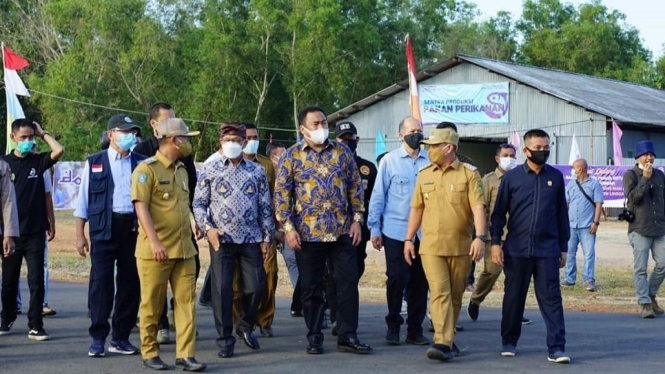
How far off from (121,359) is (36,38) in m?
57.1

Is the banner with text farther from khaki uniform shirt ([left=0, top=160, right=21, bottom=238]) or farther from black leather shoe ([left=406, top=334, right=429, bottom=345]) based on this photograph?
khaki uniform shirt ([left=0, top=160, right=21, bottom=238])

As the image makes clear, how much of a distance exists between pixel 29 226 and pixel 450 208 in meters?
4.28

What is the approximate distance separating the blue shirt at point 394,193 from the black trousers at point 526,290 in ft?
3.70

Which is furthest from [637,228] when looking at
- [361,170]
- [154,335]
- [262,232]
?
[154,335]

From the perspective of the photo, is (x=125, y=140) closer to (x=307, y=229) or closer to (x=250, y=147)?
(x=250, y=147)

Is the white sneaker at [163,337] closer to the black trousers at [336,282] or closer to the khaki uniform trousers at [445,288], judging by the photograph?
the black trousers at [336,282]

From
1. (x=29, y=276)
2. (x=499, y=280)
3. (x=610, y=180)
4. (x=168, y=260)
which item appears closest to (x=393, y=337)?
(x=168, y=260)

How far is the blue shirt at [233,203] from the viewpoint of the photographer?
8.88m

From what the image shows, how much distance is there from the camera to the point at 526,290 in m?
9.21

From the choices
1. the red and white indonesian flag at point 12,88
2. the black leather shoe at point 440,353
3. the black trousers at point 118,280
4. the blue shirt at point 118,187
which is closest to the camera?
the black leather shoe at point 440,353

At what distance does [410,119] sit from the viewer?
10141mm

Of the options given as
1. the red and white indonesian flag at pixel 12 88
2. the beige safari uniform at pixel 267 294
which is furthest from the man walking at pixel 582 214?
the red and white indonesian flag at pixel 12 88

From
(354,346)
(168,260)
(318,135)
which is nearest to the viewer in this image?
(168,260)

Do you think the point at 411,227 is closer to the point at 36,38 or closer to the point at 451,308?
the point at 451,308
